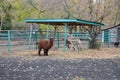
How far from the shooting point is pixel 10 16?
4219 centimetres

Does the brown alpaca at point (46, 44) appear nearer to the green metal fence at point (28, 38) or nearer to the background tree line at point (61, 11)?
the green metal fence at point (28, 38)

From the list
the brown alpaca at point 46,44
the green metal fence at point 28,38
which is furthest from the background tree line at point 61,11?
the brown alpaca at point 46,44

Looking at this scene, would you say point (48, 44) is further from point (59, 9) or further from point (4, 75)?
point (59, 9)

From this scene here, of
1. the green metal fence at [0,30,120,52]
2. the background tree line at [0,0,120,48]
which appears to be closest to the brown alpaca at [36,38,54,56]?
the green metal fence at [0,30,120,52]

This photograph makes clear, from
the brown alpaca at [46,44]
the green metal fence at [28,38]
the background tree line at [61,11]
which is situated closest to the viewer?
the brown alpaca at [46,44]

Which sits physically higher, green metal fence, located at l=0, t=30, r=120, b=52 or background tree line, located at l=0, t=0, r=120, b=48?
background tree line, located at l=0, t=0, r=120, b=48

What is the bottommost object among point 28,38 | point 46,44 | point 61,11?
point 46,44

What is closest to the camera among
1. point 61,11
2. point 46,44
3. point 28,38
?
point 46,44

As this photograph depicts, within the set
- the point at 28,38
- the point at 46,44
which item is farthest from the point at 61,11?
the point at 46,44

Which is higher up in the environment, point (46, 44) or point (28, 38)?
point (28, 38)

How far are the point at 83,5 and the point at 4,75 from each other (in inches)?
694

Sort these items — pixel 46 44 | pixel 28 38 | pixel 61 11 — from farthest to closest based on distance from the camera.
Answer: pixel 61 11
pixel 28 38
pixel 46 44

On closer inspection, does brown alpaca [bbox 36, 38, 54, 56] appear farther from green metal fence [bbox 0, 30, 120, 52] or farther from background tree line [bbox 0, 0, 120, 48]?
background tree line [bbox 0, 0, 120, 48]

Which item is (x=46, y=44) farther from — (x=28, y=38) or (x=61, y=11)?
(x=61, y=11)
